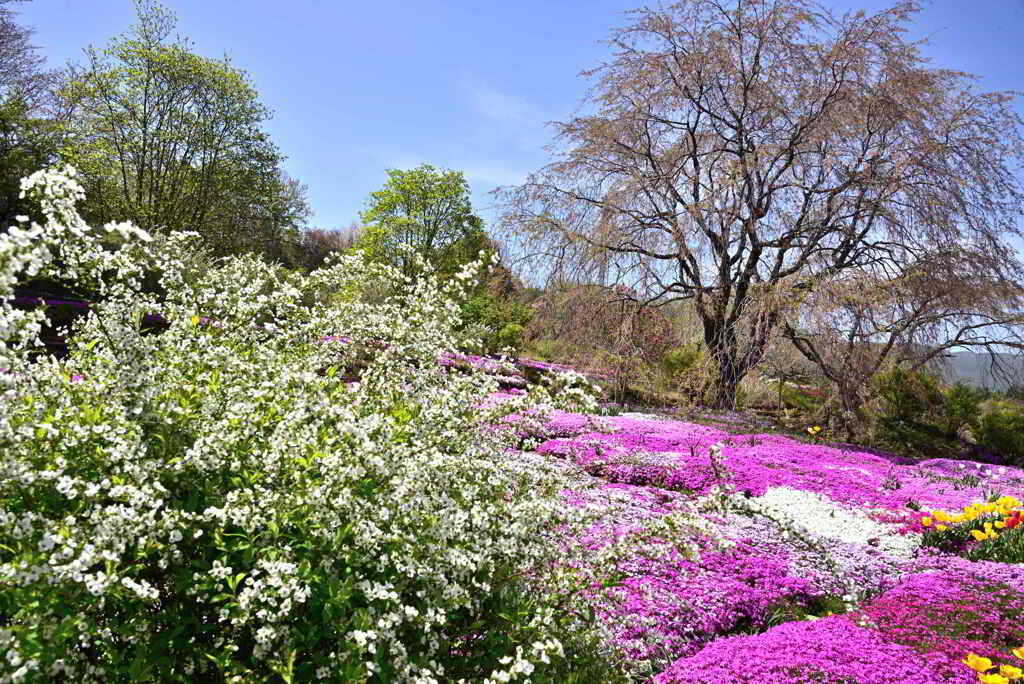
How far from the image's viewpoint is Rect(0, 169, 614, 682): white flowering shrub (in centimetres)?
230

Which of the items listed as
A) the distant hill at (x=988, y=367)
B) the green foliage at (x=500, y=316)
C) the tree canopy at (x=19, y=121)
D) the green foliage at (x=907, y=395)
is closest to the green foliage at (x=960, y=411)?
the green foliage at (x=907, y=395)

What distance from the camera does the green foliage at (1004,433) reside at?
17.8m

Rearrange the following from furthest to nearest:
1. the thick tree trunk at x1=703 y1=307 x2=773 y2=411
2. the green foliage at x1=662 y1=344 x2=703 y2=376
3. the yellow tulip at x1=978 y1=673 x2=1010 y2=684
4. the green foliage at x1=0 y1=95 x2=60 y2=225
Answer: the green foliage at x1=0 y1=95 x2=60 y2=225 → the green foliage at x1=662 y1=344 x2=703 y2=376 → the thick tree trunk at x1=703 y1=307 x2=773 y2=411 → the yellow tulip at x1=978 y1=673 x2=1010 y2=684

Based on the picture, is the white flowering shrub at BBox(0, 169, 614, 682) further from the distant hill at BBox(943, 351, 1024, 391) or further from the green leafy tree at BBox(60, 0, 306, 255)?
the green leafy tree at BBox(60, 0, 306, 255)

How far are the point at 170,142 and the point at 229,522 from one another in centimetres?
3228

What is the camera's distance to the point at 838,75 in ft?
53.9

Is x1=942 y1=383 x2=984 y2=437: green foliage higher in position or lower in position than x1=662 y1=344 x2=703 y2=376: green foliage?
lower

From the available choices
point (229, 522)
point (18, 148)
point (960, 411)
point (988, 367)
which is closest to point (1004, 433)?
point (960, 411)

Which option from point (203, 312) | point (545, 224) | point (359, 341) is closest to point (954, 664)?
point (359, 341)

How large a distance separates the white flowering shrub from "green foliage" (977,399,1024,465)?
19.4 m

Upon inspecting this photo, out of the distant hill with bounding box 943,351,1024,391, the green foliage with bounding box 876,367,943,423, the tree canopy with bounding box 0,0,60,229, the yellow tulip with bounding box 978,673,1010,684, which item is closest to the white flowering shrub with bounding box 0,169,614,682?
the yellow tulip with bounding box 978,673,1010,684

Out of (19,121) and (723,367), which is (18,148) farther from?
(723,367)

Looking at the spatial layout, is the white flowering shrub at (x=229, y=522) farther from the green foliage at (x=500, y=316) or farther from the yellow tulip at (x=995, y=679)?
the green foliage at (x=500, y=316)

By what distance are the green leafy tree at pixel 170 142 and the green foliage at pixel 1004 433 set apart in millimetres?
30630
